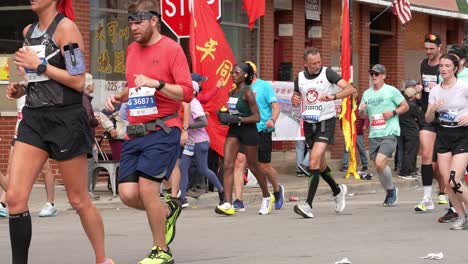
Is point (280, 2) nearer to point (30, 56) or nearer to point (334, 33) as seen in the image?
point (334, 33)

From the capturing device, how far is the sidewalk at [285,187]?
16.3 m

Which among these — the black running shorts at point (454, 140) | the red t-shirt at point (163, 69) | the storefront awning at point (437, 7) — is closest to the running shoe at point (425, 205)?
the black running shorts at point (454, 140)

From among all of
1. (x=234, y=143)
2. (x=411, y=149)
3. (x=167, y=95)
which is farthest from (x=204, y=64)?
(x=167, y=95)

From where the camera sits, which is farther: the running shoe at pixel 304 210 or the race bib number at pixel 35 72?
the running shoe at pixel 304 210

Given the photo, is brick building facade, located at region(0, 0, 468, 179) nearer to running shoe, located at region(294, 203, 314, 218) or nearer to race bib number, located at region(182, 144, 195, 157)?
race bib number, located at region(182, 144, 195, 157)

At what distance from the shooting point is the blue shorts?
8758mm

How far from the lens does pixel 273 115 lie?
15.1m

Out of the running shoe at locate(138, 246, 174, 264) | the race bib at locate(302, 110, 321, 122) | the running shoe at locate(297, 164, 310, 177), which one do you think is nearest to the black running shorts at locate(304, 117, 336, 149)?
the race bib at locate(302, 110, 321, 122)

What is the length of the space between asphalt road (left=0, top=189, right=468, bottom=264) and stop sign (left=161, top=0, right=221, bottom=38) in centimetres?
427

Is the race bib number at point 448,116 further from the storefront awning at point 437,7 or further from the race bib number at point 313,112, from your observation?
the storefront awning at point 437,7

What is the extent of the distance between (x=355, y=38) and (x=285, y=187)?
779 centimetres

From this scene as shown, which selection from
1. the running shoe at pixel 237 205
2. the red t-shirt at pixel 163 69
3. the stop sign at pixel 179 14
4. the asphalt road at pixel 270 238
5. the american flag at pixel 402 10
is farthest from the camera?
the american flag at pixel 402 10

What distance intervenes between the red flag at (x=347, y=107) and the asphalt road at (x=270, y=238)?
20.8 feet

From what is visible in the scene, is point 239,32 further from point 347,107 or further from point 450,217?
point 450,217
